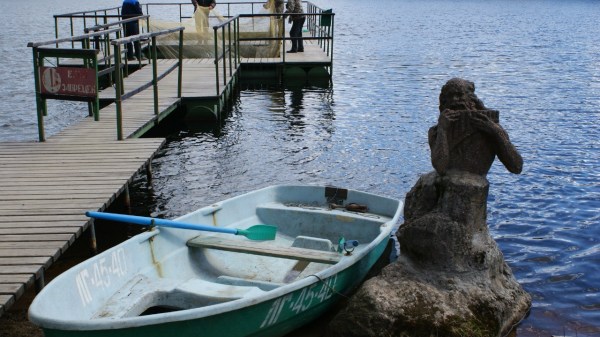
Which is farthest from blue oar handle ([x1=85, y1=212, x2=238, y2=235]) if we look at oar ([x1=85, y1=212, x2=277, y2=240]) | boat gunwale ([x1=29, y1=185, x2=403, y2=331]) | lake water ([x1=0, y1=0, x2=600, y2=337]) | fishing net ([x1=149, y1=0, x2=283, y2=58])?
fishing net ([x1=149, y1=0, x2=283, y2=58])

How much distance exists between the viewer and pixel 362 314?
603cm

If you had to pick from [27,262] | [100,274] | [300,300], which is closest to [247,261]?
[300,300]

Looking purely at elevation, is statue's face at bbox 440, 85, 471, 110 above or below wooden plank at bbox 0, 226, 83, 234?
above

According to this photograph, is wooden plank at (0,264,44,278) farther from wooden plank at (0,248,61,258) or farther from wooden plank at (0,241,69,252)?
wooden plank at (0,241,69,252)

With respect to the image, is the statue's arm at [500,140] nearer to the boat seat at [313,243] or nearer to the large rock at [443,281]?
the large rock at [443,281]

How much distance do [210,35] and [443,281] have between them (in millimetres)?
14844

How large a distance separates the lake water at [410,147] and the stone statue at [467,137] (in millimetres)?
1677

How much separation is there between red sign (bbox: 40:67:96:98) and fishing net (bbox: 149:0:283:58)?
9829mm

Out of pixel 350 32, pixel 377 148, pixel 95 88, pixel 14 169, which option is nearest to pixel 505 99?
pixel 377 148

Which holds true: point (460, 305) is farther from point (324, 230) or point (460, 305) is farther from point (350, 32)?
point (350, 32)

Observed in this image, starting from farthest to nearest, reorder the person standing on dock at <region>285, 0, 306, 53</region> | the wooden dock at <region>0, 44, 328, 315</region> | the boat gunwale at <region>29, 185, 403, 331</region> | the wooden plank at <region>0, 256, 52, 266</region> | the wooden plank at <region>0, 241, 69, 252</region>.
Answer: the person standing on dock at <region>285, 0, 306, 53</region>
the wooden plank at <region>0, 241, 69, 252</region>
the wooden dock at <region>0, 44, 328, 315</region>
the wooden plank at <region>0, 256, 52, 266</region>
the boat gunwale at <region>29, 185, 403, 331</region>

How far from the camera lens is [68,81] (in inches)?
380

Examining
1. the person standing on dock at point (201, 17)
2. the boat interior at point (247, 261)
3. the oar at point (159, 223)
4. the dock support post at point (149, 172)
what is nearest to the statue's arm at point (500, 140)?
the boat interior at point (247, 261)

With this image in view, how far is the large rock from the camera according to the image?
594cm
